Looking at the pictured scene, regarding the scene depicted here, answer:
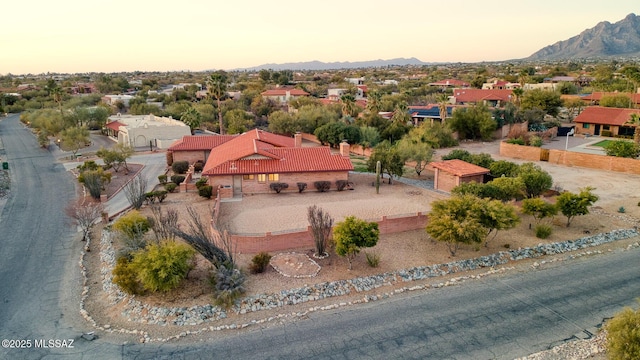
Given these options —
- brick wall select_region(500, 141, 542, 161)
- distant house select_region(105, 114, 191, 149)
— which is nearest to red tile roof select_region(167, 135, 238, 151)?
distant house select_region(105, 114, 191, 149)

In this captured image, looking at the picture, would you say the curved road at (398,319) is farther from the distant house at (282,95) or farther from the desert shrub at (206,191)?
the distant house at (282,95)

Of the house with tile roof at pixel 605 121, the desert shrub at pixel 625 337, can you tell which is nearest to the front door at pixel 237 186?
the desert shrub at pixel 625 337

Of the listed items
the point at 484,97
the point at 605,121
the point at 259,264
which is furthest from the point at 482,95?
the point at 259,264

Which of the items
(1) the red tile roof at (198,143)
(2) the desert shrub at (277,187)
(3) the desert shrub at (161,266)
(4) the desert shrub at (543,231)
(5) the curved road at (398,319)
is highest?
(1) the red tile roof at (198,143)

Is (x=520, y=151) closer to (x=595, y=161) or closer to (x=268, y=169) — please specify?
(x=595, y=161)

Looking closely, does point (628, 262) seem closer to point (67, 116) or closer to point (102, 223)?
point (102, 223)

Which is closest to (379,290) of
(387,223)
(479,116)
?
(387,223)
